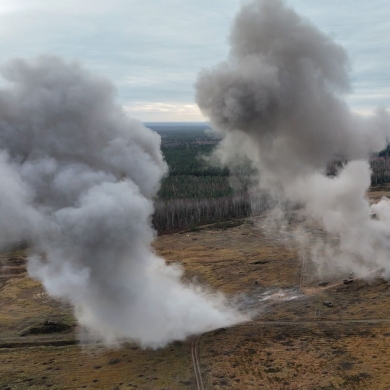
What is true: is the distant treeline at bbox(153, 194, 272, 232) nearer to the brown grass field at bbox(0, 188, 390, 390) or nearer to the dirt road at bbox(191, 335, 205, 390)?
the brown grass field at bbox(0, 188, 390, 390)

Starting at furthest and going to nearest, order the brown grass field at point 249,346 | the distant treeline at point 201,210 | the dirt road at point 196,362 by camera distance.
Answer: the distant treeline at point 201,210, the brown grass field at point 249,346, the dirt road at point 196,362

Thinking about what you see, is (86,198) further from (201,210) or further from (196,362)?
(201,210)

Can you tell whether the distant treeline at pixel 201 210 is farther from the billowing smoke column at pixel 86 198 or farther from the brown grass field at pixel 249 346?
the billowing smoke column at pixel 86 198

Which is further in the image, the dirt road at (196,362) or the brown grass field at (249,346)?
the brown grass field at (249,346)

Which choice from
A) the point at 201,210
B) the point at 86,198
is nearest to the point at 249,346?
the point at 86,198

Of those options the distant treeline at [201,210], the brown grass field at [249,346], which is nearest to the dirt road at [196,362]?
the brown grass field at [249,346]

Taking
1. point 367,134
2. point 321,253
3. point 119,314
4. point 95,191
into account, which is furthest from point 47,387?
point 321,253
